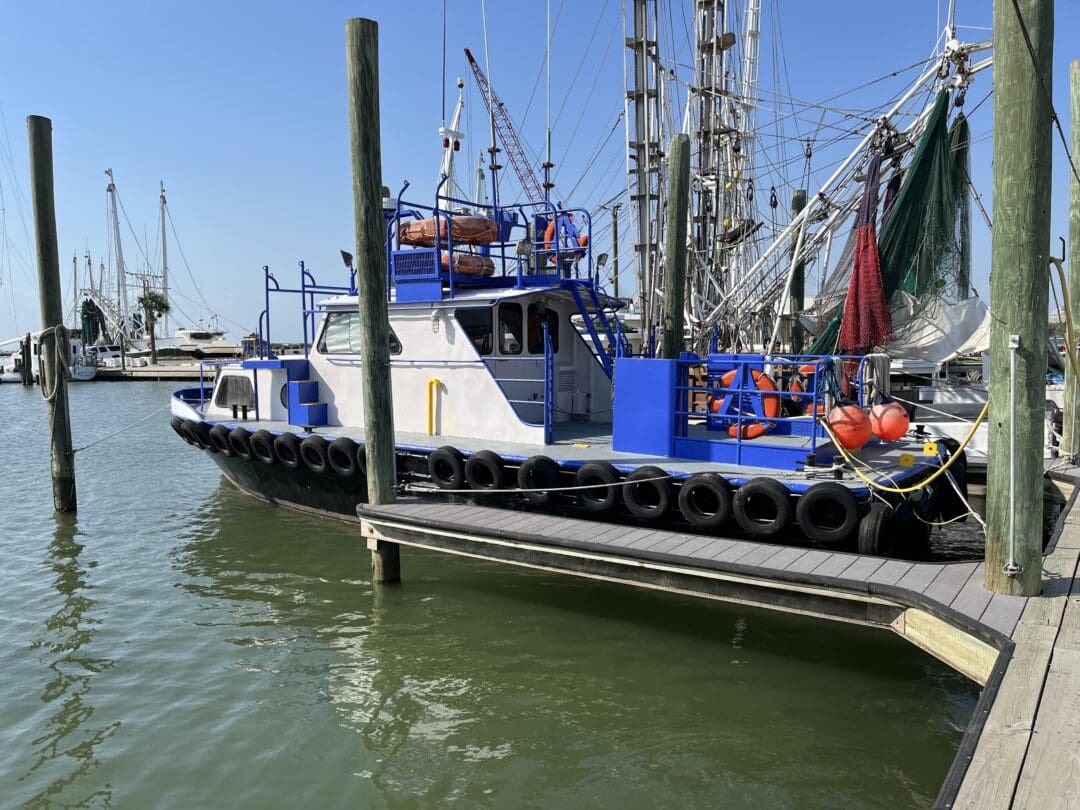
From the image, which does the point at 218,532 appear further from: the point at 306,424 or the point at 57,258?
the point at 57,258

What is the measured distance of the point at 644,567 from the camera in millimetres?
6066

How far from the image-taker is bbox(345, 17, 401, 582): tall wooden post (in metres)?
7.03

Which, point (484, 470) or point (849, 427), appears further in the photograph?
point (484, 470)

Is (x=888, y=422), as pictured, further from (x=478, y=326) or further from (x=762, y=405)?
(x=478, y=326)

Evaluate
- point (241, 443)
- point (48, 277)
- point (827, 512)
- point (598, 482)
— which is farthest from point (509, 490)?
point (48, 277)

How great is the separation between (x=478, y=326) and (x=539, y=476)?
263cm

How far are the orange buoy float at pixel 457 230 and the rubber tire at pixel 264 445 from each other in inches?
125

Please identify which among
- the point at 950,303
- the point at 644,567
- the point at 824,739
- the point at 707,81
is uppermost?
the point at 707,81

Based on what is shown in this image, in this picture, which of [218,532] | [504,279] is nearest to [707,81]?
[504,279]

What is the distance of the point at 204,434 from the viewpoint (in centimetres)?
1152

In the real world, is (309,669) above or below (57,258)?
below

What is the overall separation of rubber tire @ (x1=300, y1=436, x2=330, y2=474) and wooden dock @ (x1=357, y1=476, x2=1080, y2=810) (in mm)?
2173

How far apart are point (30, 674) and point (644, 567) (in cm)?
499

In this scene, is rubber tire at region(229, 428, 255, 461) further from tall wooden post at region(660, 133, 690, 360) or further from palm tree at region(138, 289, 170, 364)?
palm tree at region(138, 289, 170, 364)
